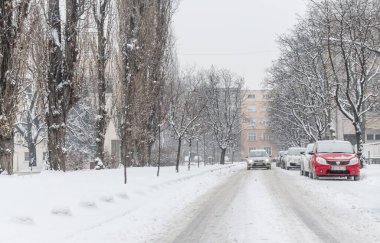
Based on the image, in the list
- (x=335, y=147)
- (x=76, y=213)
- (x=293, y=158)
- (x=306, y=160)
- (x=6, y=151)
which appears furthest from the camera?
(x=293, y=158)

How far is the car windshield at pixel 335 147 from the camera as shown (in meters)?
24.7

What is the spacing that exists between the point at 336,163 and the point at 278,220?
14243 millimetres

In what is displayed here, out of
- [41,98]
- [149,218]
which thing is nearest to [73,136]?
[41,98]

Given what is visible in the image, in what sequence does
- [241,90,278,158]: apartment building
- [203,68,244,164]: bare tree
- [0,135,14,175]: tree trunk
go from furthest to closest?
[241,90,278,158]: apartment building < [203,68,244,164]: bare tree < [0,135,14,175]: tree trunk

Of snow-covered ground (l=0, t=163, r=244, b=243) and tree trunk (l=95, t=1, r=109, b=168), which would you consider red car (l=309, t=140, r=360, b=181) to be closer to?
tree trunk (l=95, t=1, r=109, b=168)

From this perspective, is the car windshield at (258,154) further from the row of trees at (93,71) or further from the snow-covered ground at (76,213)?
the snow-covered ground at (76,213)

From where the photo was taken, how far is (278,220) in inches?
403

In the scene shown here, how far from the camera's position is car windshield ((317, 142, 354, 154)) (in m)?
24.7

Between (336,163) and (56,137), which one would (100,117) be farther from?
(336,163)

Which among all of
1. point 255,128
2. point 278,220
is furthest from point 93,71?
point 255,128

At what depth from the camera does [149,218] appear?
427 inches

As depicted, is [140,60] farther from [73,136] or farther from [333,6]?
[73,136]

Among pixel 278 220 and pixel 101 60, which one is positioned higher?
pixel 101 60

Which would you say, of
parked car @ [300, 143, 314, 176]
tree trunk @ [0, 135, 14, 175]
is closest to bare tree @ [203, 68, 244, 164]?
parked car @ [300, 143, 314, 176]
